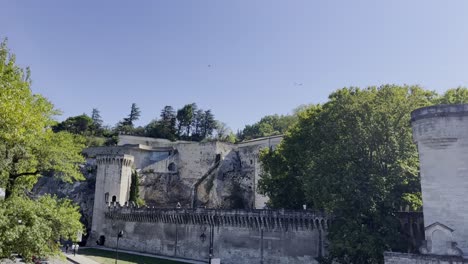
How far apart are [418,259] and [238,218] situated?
18089mm

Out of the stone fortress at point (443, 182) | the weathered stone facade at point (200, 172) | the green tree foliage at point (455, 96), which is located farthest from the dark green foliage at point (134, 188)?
the green tree foliage at point (455, 96)

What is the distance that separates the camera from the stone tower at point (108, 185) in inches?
2071

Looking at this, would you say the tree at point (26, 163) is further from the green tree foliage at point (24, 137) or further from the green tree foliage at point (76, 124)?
the green tree foliage at point (76, 124)

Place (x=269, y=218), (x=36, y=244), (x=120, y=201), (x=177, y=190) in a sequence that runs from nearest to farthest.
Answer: (x=36, y=244), (x=269, y=218), (x=120, y=201), (x=177, y=190)

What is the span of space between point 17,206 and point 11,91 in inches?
192

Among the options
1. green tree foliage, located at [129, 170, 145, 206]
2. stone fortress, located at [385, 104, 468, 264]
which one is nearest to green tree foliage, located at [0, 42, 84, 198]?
stone fortress, located at [385, 104, 468, 264]

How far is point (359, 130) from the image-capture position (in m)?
27.6

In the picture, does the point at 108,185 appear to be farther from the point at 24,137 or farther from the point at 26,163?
the point at 24,137

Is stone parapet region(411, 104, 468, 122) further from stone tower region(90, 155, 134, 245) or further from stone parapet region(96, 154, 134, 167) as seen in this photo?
stone parapet region(96, 154, 134, 167)

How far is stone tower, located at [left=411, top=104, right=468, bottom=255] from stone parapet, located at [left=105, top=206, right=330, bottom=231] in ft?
31.6

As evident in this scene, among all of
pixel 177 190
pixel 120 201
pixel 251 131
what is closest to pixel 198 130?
pixel 251 131

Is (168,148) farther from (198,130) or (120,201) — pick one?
(198,130)

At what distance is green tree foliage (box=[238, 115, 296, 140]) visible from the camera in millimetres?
82125

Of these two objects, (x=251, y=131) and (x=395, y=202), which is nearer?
(x=395, y=202)
